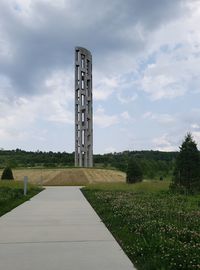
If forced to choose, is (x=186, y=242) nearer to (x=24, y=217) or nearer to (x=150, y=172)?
(x=24, y=217)

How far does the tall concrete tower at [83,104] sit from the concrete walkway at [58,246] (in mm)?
68615

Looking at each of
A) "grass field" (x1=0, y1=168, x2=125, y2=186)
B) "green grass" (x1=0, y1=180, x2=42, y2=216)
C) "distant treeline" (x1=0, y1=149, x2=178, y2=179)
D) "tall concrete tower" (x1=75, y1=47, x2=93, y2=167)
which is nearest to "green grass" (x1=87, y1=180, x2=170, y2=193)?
"green grass" (x1=0, y1=180, x2=42, y2=216)

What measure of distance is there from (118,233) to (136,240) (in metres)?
1.36

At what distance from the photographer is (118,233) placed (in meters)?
9.67

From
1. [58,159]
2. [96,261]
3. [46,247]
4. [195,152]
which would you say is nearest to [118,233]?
[46,247]

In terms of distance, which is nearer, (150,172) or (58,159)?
(150,172)

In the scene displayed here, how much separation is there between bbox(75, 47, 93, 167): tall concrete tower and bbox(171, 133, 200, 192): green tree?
56166 mm

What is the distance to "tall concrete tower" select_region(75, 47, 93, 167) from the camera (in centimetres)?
8069

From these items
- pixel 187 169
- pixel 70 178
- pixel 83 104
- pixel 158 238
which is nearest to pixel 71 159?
pixel 83 104

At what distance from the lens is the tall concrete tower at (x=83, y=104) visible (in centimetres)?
8069

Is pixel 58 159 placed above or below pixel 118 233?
above

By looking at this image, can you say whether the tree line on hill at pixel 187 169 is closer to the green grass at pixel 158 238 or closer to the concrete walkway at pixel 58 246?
the green grass at pixel 158 238

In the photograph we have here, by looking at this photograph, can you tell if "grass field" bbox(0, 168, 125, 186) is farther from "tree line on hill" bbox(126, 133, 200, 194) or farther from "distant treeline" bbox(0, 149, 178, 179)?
"tree line on hill" bbox(126, 133, 200, 194)

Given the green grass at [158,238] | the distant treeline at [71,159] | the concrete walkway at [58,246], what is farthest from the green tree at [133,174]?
the concrete walkway at [58,246]
